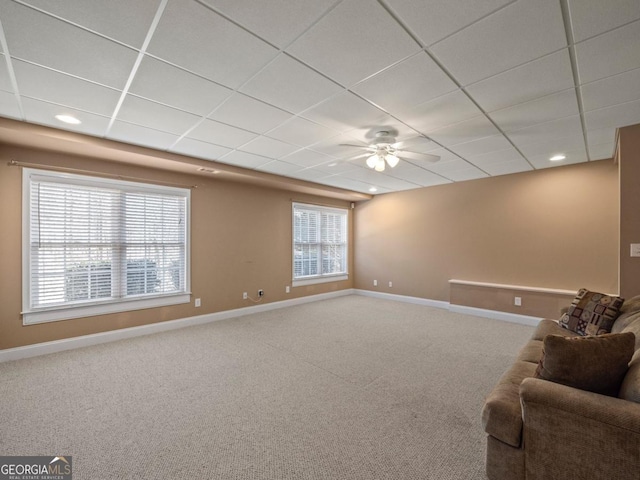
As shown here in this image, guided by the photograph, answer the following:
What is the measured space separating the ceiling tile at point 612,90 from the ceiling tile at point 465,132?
2.39ft

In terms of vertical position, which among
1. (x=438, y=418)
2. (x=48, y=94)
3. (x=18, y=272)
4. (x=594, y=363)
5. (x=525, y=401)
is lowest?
(x=438, y=418)

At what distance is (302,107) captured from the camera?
2500mm

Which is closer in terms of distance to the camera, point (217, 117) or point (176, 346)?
point (217, 117)

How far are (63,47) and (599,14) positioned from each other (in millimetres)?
3122

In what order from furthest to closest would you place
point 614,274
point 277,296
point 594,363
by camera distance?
1. point 277,296
2. point 614,274
3. point 594,363

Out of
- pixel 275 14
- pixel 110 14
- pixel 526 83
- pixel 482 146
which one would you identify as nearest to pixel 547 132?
pixel 482 146

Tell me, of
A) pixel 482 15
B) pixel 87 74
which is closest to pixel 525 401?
pixel 482 15

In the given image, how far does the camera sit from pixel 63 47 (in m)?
1.72

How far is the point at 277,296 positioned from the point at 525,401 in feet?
15.6

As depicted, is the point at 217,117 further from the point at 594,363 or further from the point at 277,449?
the point at 594,363

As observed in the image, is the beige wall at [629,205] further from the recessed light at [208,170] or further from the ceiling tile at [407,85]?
the recessed light at [208,170]

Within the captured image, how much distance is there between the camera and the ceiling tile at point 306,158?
379cm

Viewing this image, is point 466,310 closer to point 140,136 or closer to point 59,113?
point 140,136

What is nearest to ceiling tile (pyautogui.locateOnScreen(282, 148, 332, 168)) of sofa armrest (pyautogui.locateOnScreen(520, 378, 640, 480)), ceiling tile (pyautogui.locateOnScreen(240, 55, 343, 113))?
ceiling tile (pyautogui.locateOnScreen(240, 55, 343, 113))
